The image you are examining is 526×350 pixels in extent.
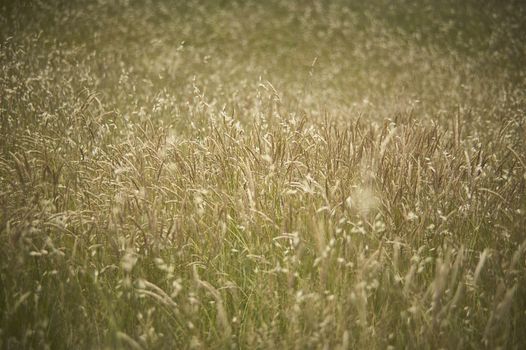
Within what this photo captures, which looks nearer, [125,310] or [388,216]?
[125,310]

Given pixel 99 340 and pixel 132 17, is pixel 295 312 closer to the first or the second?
pixel 99 340

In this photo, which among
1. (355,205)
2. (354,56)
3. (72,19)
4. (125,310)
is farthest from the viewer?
A: (354,56)

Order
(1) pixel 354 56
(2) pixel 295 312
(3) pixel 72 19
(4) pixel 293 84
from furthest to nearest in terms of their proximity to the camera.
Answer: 1. (1) pixel 354 56
2. (3) pixel 72 19
3. (4) pixel 293 84
4. (2) pixel 295 312

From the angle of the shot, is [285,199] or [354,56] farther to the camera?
[354,56]

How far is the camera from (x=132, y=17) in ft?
37.6

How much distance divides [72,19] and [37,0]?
1128 mm

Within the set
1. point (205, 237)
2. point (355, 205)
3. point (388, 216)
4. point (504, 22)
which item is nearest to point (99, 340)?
point (205, 237)

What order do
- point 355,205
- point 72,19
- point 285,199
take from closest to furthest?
1. point 355,205
2. point 285,199
3. point 72,19

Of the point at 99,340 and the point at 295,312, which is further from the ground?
the point at 295,312

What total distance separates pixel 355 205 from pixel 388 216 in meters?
0.19

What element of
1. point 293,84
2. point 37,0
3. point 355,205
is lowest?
point 293,84

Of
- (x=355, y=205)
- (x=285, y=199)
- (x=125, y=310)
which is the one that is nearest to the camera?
(x=125, y=310)

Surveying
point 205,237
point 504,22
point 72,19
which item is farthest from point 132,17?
point 205,237

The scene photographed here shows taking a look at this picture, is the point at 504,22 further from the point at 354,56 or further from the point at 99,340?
the point at 99,340
